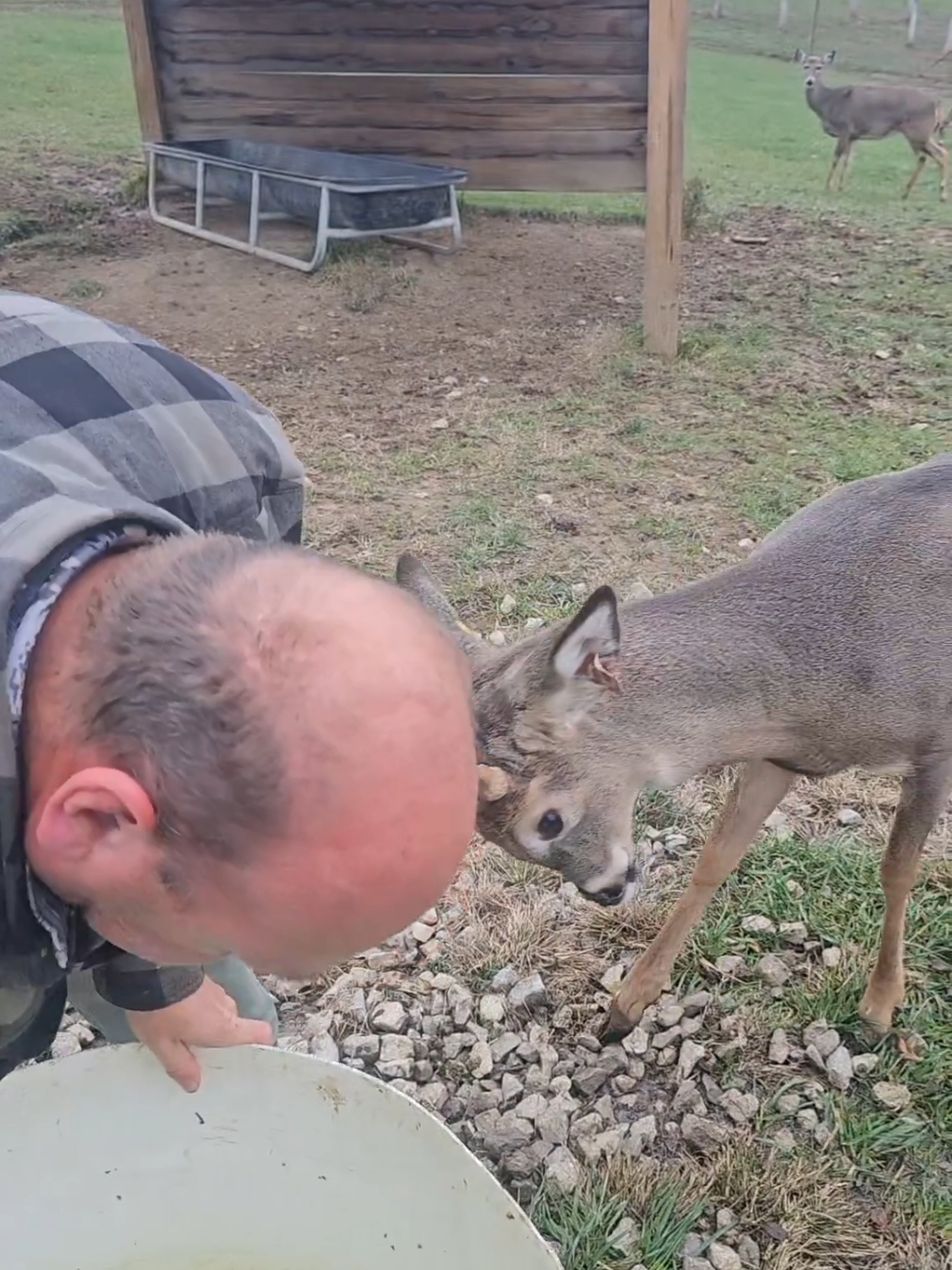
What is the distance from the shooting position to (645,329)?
5961 mm

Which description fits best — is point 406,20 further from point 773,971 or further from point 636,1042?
point 636,1042

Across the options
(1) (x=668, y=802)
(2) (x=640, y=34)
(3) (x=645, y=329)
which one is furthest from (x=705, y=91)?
(1) (x=668, y=802)

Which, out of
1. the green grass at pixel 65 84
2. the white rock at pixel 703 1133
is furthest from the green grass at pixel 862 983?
the green grass at pixel 65 84

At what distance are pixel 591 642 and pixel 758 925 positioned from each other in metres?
0.94

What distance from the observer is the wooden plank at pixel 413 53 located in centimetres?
673

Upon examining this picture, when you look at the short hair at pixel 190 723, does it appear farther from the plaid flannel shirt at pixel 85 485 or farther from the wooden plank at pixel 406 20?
the wooden plank at pixel 406 20

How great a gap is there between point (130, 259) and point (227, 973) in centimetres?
607

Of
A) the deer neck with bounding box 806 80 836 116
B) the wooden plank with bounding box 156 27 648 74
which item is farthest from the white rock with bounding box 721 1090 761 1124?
the deer neck with bounding box 806 80 836 116

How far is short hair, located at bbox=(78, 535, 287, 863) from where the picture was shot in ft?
2.91

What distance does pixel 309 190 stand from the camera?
22.7ft

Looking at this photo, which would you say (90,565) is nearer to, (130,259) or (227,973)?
(227,973)

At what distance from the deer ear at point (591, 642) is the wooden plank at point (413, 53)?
5418mm

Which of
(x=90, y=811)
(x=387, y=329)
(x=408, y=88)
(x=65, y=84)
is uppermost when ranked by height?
(x=90, y=811)

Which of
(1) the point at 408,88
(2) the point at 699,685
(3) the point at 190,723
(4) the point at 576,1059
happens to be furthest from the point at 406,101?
(3) the point at 190,723
